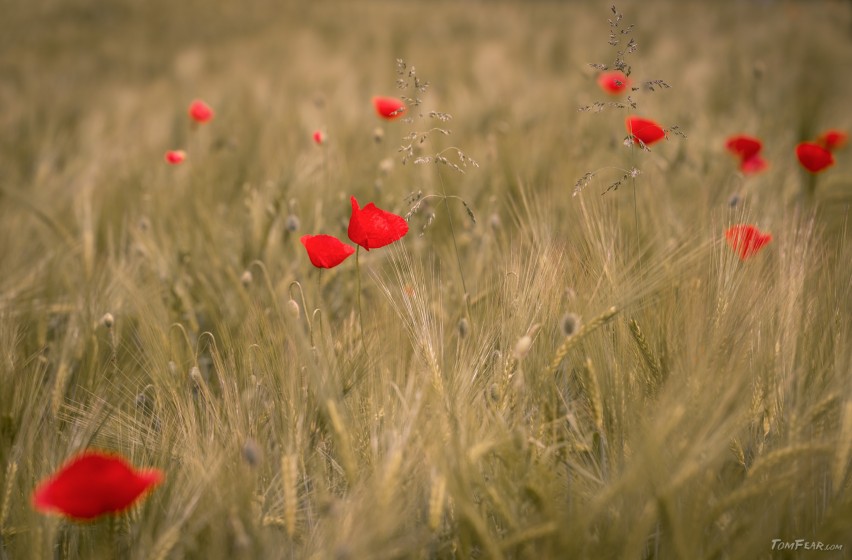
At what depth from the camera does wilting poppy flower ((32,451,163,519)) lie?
1.88 feet

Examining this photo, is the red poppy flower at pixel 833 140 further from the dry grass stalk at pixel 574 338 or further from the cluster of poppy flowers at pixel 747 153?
the dry grass stalk at pixel 574 338

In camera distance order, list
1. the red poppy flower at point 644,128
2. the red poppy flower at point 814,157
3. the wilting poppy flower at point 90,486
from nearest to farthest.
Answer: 1. the wilting poppy flower at point 90,486
2. the red poppy flower at point 644,128
3. the red poppy flower at point 814,157

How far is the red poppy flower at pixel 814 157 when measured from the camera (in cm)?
131

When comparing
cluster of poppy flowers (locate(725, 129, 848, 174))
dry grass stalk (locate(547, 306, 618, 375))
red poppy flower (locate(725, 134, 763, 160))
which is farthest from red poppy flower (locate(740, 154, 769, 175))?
dry grass stalk (locate(547, 306, 618, 375))

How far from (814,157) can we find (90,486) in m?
1.38

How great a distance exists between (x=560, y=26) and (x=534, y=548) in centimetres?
547

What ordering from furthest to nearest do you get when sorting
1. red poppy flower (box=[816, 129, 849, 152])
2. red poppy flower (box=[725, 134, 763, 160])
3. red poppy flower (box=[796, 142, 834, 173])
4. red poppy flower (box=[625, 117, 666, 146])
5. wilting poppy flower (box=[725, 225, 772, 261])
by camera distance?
1. red poppy flower (box=[816, 129, 849, 152])
2. red poppy flower (box=[725, 134, 763, 160])
3. red poppy flower (box=[796, 142, 834, 173])
4. red poppy flower (box=[625, 117, 666, 146])
5. wilting poppy flower (box=[725, 225, 772, 261])

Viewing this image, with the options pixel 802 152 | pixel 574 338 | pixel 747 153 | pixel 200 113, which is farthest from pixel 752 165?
pixel 200 113

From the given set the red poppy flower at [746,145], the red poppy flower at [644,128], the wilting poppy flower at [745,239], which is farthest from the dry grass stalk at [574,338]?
the red poppy flower at [746,145]

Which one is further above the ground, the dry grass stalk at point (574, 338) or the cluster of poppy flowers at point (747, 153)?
the cluster of poppy flowers at point (747, 153)

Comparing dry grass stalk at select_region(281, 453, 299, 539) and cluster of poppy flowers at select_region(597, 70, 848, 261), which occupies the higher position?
cluster of poppy flowers at select_region(597, 70, 848, 261)

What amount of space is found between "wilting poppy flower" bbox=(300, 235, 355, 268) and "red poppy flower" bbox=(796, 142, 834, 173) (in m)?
0.98

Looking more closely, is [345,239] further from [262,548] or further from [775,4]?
[775,4]

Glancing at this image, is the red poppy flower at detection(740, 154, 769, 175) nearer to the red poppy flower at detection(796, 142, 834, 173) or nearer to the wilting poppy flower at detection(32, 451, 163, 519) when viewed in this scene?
the red poppy flower at detection(796, 142, 834, 173)
